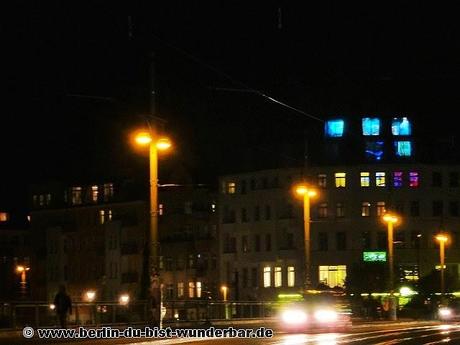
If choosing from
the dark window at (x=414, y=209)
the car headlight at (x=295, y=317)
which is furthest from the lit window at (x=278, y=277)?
the car headlight at (x=295, y=317)

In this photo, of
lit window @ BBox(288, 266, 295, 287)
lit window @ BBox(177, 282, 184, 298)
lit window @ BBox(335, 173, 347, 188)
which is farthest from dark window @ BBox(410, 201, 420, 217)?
lit window @ BBox(177, 282, 184, 298)

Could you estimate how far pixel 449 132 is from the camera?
119m

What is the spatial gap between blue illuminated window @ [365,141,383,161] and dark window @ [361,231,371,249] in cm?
776

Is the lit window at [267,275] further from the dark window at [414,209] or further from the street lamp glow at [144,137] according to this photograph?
the street lamp glow at [144,137]

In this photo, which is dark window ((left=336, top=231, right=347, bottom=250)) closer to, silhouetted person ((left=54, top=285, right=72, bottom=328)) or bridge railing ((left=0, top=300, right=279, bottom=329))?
bridge railing ((left=0, top=300, right=279, bottom=329))

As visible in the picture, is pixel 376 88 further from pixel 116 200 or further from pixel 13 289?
pixel 13 289

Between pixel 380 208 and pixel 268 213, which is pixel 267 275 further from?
pixel 380 208

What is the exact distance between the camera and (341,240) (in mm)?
109625

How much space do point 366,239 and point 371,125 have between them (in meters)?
12.1

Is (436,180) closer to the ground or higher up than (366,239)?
higher up

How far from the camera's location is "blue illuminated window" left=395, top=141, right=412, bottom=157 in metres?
113

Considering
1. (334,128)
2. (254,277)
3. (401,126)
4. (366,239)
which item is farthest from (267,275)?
(401,126)

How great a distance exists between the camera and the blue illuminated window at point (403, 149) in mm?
113312

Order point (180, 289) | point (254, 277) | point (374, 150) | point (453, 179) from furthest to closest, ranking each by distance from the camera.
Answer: point (180, 289), point (374, 150), point (453, 179), point (254, 277)
